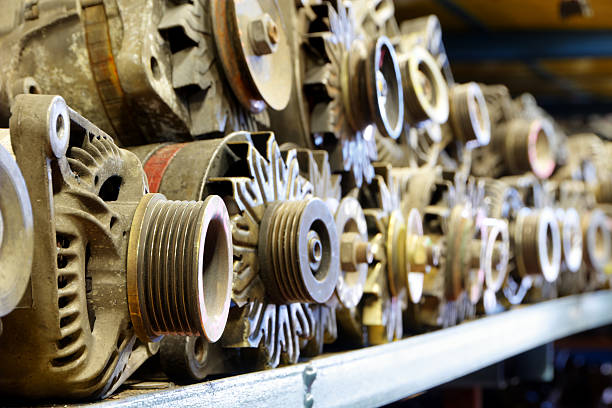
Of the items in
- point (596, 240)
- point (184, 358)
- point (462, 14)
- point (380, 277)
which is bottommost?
point (596, 240)

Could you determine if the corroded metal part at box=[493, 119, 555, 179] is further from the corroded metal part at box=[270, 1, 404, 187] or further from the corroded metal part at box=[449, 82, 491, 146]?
the corroded metal part at box=[270, 1, 404, 187]

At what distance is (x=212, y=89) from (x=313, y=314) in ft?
1.96

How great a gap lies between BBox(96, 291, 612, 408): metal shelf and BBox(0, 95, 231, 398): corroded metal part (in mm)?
87

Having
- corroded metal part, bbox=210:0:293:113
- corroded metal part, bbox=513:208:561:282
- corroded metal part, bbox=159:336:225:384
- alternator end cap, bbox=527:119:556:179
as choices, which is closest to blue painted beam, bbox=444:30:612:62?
alternator end cap, bbox=527:119:556:179

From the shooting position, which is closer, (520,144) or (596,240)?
(520,144)

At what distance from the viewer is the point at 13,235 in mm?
1075

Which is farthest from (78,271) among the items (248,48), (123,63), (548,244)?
(548,244)

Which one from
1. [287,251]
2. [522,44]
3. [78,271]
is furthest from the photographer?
[522,44]

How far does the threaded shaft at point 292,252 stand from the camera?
1.72m

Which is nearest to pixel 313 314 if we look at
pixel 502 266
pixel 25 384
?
pixel 25 384

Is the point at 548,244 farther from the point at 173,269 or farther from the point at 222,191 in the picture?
the point at 173,269

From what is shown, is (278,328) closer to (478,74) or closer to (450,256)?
(450,256)

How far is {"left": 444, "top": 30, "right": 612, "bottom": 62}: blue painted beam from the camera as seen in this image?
536 cm

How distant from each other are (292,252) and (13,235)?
74 cm
